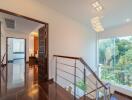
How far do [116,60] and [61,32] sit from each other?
2.89 m

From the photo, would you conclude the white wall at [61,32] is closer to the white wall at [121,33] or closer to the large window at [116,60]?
the large window at [116,60]

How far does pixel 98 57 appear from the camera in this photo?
247 inches

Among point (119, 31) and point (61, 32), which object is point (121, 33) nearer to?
point (119, 31)

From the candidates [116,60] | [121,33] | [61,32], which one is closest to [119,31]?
[121,33]

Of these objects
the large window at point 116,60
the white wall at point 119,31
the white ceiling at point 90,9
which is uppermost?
the white ceiling at point 90,9

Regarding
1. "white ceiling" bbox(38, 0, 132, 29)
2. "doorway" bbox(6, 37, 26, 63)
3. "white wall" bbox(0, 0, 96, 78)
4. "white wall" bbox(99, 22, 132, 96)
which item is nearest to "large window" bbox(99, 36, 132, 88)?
A: "white wall" bbox(99, 22, 132, 96)

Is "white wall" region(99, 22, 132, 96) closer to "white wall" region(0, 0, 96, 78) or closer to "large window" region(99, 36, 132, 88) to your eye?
"large window" region(99, 36, 132, 88)

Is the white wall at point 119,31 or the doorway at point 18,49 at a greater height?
the white wall at point 119,31

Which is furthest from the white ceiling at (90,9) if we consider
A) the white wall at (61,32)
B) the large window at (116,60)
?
the large window at (116,60)

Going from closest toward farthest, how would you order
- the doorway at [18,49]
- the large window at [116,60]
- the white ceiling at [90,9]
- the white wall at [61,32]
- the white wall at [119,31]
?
the white wall at [61,32], the white ceiling at [90,9], the doorway at [18,49], the white wall at [119,31], the large window at [116,60]

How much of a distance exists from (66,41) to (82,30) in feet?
4.12

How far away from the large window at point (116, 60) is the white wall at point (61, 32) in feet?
1.72

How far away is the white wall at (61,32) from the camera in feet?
10.8

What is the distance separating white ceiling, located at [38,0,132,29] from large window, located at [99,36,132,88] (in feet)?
3.37
